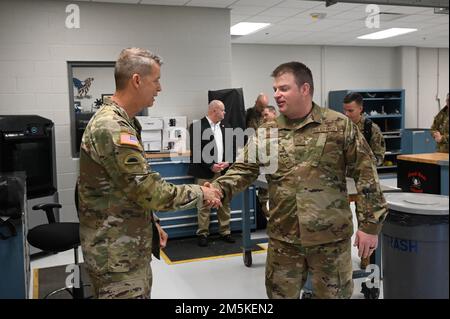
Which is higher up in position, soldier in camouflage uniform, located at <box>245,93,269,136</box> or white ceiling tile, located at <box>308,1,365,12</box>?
white ceiling tile, located at <box>308,1,365,12</box>

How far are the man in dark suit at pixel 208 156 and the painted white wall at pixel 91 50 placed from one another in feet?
3.21

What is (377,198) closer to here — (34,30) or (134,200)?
(134,200)

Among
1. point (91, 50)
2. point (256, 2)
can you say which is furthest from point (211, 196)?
point (256, 2)

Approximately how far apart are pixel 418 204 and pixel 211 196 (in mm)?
1106

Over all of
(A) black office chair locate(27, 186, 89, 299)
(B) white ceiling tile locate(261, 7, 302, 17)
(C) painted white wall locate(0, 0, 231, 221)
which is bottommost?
(A) black office chair locate(27, 186, 89, 299)

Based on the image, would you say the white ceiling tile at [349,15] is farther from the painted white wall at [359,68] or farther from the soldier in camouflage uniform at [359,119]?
the soldier in camouflage uniform at [359,119]

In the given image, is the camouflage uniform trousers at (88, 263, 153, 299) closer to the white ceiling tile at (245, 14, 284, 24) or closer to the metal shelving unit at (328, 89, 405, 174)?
the white ceiling tile at (245, 14, 284, 24)

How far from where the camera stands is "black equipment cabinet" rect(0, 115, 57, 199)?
4.54m

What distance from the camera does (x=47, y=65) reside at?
5477 mm

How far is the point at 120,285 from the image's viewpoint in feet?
6.48

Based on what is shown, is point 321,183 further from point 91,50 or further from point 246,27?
point 246,27

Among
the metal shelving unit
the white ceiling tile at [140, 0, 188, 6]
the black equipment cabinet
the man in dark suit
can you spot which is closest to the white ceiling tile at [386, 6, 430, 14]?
the metal shelving unit

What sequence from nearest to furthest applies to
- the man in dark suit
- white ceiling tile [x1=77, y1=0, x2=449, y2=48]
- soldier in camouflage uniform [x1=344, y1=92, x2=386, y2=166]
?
soldier in camouflage uniform [x1=344, y1=92, x2=386, y2=166], the man in dark suit, white ceiling tile [x1=77, y1=0, x2=449, y2=48]
